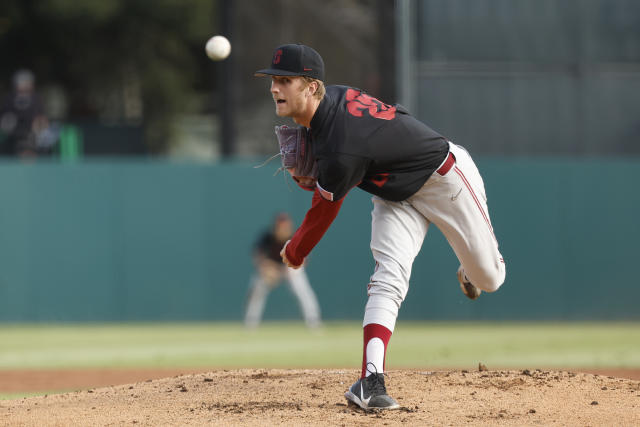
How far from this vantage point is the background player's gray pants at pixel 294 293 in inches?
496

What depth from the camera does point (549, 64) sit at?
1427 centimetres

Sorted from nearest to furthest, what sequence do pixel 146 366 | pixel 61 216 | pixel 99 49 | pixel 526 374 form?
pixel 526 374
pixel 146 366
pixel 61 216
pixel 99 49

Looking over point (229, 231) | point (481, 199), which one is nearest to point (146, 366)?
point (229, 231)

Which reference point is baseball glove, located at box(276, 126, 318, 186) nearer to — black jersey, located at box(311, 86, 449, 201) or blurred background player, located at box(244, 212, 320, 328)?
black jersey, located at box(311, 86, 449, 201)

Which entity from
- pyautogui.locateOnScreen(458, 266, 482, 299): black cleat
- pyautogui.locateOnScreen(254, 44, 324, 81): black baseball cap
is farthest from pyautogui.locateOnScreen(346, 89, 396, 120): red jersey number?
pyautogui.locateOnScreen(458, 266, 482, 299): black cleat

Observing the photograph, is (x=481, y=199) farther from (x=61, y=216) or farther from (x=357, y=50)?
(x=357, y=50)

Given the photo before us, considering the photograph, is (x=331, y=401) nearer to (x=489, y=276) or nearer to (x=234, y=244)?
(x=489, y=276)

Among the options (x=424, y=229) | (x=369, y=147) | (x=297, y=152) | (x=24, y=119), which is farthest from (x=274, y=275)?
(x=369, y=147)

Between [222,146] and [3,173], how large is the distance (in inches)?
151

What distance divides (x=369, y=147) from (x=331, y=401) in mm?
1366

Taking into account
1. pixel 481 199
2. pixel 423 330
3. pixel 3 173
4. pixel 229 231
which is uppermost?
pixel 481 199

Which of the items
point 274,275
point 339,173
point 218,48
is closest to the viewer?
point 339,173

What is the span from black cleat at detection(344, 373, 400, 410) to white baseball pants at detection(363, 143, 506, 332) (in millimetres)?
270

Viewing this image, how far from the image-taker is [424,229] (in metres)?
4.92
